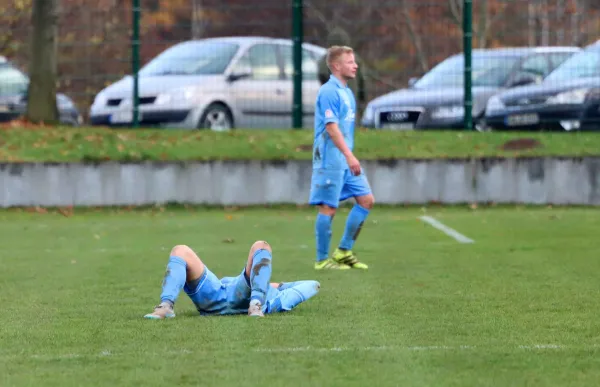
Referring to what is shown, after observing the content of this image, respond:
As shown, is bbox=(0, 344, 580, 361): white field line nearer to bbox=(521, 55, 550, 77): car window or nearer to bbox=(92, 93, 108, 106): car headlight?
bbox=(521, 55, 550, 77): car window

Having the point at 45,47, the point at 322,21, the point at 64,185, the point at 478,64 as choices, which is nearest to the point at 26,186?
the point at 64,185

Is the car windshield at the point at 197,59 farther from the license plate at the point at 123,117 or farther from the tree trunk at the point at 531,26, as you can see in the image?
the tree trunk at the point at 531,26

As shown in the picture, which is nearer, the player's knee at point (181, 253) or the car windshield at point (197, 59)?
the player's knee at point (181, 253)

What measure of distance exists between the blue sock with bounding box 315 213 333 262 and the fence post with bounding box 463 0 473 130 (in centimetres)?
922

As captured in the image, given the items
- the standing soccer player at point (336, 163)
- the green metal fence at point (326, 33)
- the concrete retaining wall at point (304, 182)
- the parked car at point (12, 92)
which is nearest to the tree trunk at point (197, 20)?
the green metal fence at point (326, 33)

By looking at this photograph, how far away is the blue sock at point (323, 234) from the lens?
11.0 m

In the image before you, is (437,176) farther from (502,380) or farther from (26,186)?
(502,380)

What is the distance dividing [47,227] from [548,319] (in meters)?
8.75

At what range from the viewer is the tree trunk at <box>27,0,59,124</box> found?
2088 cm

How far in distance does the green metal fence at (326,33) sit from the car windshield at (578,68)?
13.7 inches

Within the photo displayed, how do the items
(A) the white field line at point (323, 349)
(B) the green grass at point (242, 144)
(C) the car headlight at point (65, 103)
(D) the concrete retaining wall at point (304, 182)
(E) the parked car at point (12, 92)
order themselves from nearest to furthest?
(A) the white field line at point (323, 349) < (D) the concrete retaining wall at point (304, 182) < (B) the green grass at point (242, 144) < (E) the parked car at point (12, 92) < (C) the car headlight at point (65, 103)

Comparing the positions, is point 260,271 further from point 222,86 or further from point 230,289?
point 222,86

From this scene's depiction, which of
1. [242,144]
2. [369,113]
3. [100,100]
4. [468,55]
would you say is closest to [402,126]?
[369,113]

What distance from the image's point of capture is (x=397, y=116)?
68.3ft
